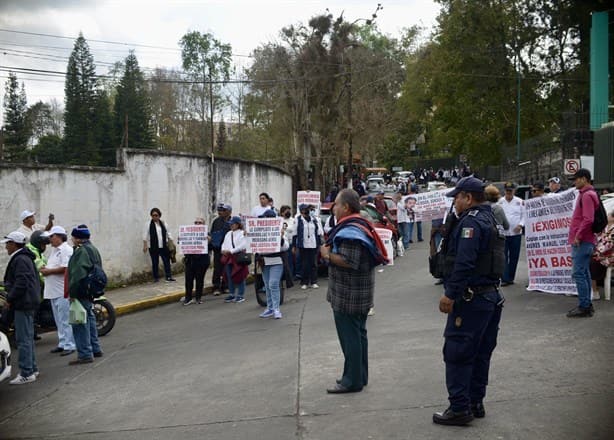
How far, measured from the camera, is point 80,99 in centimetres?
3534

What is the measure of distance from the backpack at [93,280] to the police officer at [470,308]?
5071 millimetres

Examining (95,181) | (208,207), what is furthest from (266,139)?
(95,181)

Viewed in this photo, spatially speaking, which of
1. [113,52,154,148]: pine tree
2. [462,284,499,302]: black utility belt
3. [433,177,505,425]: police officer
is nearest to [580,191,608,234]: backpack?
[433,177,505,425]: police officer

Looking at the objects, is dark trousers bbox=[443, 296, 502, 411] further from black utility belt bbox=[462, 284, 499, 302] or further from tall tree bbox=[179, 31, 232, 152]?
tall tree bbox=[179, 31, 232, 152]

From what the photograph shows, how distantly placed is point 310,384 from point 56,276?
15.0 ft

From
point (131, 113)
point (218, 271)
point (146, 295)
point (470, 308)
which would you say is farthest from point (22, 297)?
point (131, 113)

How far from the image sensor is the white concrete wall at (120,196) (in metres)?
13.2

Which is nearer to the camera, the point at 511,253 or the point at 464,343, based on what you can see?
the point at 464,343

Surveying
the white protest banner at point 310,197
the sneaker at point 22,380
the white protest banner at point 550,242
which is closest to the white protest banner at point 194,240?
the white protest banner at point 310,197

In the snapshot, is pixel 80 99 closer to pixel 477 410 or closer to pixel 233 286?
pixel 233 286

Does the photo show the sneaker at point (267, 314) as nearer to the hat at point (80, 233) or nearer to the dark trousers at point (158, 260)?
the hat at point (80, 233)

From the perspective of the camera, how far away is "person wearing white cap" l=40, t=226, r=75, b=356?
360 inches

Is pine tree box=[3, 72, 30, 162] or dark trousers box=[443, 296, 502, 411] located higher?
pine tree box=[3, 72, 30, 162]

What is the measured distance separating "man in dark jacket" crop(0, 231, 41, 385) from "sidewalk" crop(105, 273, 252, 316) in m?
4.33
